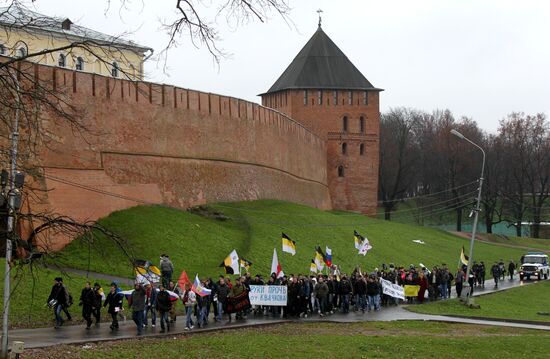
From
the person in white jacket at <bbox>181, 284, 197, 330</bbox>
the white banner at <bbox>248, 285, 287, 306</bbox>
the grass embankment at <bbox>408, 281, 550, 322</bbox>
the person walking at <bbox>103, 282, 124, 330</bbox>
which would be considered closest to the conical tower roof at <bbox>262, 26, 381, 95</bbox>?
the grass embankment at <bbox>408, 281, 550, 322</bbox>

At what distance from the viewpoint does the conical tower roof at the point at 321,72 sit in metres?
67.2

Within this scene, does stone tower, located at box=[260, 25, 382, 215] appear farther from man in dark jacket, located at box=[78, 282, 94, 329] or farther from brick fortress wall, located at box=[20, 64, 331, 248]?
man in dark jacket, located at box=[78, 282, 94, 329]

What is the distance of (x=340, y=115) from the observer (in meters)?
67.0

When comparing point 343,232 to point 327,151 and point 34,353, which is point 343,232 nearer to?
point 327,151

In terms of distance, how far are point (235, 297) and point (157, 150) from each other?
16.5 m

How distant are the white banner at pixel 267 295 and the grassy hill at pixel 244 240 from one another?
4.11 m

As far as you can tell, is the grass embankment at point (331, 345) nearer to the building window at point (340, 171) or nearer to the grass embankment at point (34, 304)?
the grass embankment at point (34, 304)

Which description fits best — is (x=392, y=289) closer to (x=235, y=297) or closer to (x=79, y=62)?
(x=235, y=297)

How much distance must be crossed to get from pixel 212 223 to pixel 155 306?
17.5m

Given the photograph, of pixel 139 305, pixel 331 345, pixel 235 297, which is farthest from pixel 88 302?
pixel 331 345

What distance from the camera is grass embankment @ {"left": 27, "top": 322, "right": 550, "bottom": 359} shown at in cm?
1647

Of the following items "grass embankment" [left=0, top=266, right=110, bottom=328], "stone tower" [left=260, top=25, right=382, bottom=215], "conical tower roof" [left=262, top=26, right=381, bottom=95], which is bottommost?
"grass embankment" [left=0, top=266, right=110, bottom=328]

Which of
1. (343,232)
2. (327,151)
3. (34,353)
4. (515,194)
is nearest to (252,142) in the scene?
(343,232)

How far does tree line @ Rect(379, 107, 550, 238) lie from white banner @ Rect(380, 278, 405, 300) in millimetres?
46019
